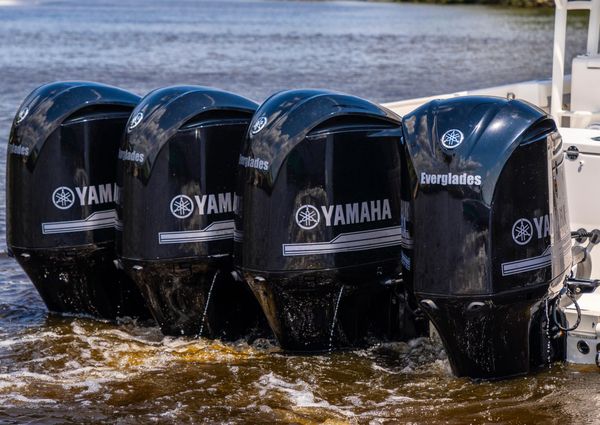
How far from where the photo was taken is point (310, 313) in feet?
19.1

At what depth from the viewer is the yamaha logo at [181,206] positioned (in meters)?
5.98

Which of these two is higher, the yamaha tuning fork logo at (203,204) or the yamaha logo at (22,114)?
the yamaha logo at (22,114)

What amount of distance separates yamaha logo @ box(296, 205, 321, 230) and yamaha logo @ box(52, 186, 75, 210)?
1.49 metres

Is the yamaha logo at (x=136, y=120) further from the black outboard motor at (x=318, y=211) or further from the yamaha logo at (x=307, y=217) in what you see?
the yamaha logo at (x=307, y=217)

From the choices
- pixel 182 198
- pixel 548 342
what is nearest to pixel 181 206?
pixel 182 198

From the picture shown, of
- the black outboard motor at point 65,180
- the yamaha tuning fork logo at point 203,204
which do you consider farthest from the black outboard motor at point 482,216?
the black outboard motor at point 65,180

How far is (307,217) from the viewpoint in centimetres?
564

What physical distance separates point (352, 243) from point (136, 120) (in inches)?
53.2

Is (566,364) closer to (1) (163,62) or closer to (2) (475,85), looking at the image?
(2) (475,85)

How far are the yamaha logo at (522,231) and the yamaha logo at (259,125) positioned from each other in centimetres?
138

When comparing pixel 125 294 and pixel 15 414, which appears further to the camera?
pixel 125 294

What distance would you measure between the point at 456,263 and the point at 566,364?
3.39 feet

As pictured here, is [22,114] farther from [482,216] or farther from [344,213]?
[482,216]

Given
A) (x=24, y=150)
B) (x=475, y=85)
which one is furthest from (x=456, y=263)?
(x=475, y=85)
